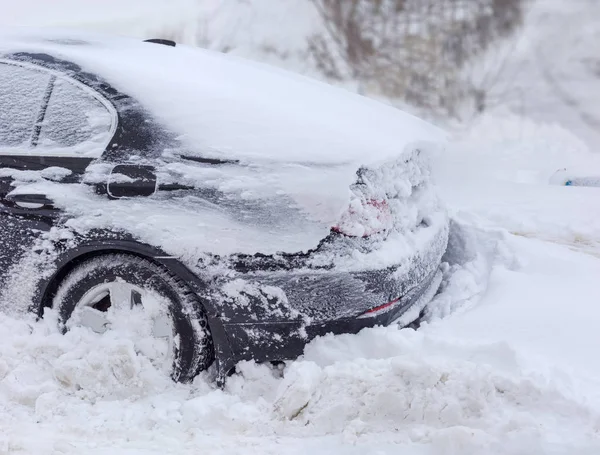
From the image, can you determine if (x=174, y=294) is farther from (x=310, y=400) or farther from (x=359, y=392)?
(x=359, y=392)

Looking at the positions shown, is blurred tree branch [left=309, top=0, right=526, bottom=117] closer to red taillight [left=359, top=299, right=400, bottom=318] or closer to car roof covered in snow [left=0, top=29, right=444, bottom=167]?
car roof covered in snow [left=0, top=29, right=444, bottom=167]

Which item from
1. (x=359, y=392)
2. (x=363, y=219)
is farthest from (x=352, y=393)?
(x=363, y=219)

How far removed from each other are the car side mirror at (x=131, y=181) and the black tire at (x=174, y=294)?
0.91 feet

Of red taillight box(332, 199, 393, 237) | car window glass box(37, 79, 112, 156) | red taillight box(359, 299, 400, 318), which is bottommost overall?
red taillight box(359, 299, 400, 318)

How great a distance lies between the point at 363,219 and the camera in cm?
237

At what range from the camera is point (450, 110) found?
6012mm

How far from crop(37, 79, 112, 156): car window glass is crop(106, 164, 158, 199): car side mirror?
0.48 ft

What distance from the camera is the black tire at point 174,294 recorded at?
2402 mm

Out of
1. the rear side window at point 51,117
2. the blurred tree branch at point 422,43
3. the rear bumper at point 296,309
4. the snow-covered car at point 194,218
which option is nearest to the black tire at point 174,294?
the snow-covered car at point 194,218

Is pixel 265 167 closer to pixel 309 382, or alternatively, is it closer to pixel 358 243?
pixel 358 243

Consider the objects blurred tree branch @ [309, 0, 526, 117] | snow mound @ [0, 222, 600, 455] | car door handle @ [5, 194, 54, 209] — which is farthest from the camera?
blurred tree branch @ [309, 0, 526, 117]

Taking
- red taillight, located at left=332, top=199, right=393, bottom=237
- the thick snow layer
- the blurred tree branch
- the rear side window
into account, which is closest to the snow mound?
the thick snow layer

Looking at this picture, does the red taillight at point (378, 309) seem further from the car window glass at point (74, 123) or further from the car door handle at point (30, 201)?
the car door handle at point (30, 201)

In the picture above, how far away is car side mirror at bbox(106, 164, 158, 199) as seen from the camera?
94.6 inches
